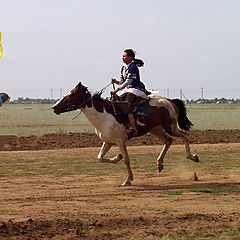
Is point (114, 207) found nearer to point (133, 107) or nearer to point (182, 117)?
point (133, 107)

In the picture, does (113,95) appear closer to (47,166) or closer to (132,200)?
(132,200)

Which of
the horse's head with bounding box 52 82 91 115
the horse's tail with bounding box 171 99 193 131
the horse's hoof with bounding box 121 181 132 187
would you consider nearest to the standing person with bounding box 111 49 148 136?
the horse's head with bounding box 52 82 91 115

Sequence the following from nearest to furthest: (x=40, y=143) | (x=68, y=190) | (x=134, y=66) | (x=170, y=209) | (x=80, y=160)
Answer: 1. (x=170, y=209)
2. (x=68, y=190)
3. (x=134, y=66)
4. (x=80, y=160)
5. (x=40, y=143)

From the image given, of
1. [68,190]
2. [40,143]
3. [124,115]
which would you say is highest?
[124,115]

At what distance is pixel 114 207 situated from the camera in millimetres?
10875

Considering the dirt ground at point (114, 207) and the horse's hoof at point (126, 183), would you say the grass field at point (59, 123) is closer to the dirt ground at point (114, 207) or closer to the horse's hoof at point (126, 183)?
the dirt ground at point (114, 207)

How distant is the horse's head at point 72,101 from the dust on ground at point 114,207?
1.85 m

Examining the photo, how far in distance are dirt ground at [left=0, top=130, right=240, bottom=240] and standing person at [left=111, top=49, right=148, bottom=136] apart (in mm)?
1893

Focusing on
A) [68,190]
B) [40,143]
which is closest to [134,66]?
[68,190]

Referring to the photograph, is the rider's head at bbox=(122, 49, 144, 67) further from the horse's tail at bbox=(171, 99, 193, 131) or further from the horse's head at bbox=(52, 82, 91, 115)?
the horse's tail at bbox=(171, 99, 193, 131)

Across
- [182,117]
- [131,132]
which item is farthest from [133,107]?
[182,117]

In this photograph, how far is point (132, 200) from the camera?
1176cm

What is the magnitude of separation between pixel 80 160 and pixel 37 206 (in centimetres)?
923

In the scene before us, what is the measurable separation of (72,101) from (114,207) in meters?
3.92
